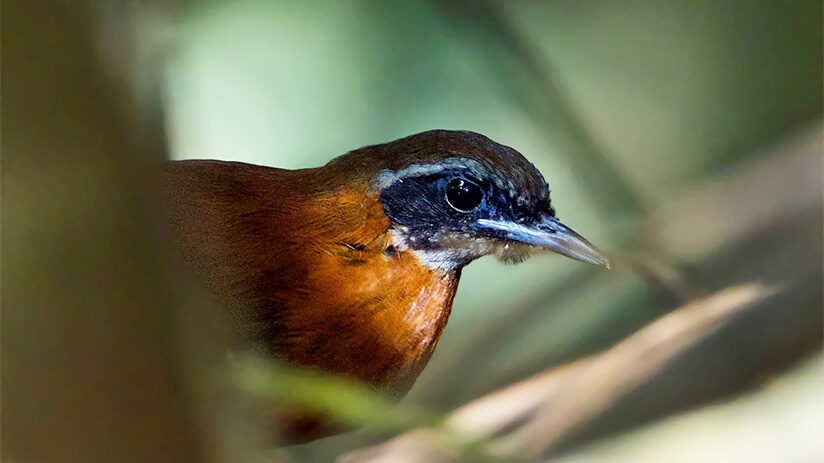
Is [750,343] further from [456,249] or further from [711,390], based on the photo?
[456,249]

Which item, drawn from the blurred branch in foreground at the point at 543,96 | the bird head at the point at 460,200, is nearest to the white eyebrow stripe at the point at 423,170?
the bird head at the point at 460,200

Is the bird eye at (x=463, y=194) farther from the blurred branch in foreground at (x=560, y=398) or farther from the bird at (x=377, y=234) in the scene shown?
the blurred branch in foreground at (x=560, y=398)

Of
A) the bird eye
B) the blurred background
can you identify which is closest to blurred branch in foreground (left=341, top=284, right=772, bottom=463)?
the blurred background

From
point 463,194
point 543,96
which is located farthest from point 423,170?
point 543,96

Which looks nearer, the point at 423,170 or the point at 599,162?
the point at 423,170

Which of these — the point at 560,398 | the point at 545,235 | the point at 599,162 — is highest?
the point at 599,162

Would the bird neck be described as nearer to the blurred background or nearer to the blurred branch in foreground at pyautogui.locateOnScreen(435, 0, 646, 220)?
the blurred background

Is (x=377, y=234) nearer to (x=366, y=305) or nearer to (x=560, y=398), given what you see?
(x=366, y=305)
